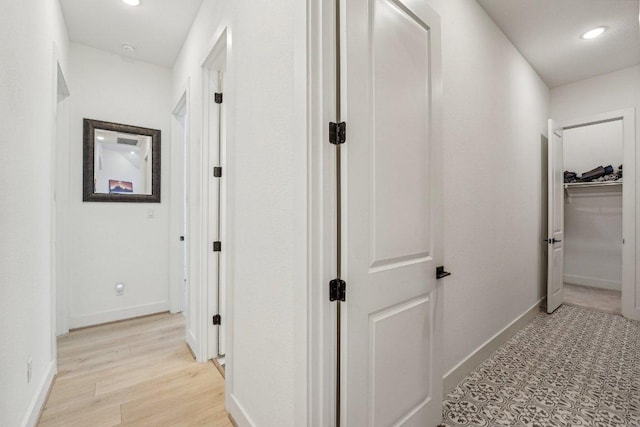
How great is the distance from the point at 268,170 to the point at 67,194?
2.75 meters

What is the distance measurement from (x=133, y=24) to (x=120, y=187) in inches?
63.5

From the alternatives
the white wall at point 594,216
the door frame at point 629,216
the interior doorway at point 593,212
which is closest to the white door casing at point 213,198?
the door frame at point 629,216

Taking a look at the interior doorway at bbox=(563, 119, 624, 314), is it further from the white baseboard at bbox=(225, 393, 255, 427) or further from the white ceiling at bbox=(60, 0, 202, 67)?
the white ceiling at bbox=(60, 0, 202, 67)

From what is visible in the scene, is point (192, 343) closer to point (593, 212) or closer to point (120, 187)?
point (120, 187)

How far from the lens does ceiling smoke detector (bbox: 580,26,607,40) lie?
2652 millimetres

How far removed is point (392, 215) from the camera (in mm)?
1259

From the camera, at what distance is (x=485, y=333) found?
233cm

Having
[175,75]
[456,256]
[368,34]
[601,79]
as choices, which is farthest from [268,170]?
[601,79]

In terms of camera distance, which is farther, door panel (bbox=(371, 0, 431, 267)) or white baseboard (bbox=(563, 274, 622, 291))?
white baseboard (bbox=(563, 274, 622, 291))

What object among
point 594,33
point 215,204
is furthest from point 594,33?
point 215,204

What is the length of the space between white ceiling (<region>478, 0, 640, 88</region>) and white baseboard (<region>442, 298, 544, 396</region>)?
2702 millimetres

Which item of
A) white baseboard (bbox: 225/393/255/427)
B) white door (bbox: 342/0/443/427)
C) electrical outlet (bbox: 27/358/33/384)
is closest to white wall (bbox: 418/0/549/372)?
white door (bbox: 342/0/443/427)

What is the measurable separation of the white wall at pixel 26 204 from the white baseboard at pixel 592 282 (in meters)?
6.48

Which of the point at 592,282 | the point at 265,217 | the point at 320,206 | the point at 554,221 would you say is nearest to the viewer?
the point at 320,206
